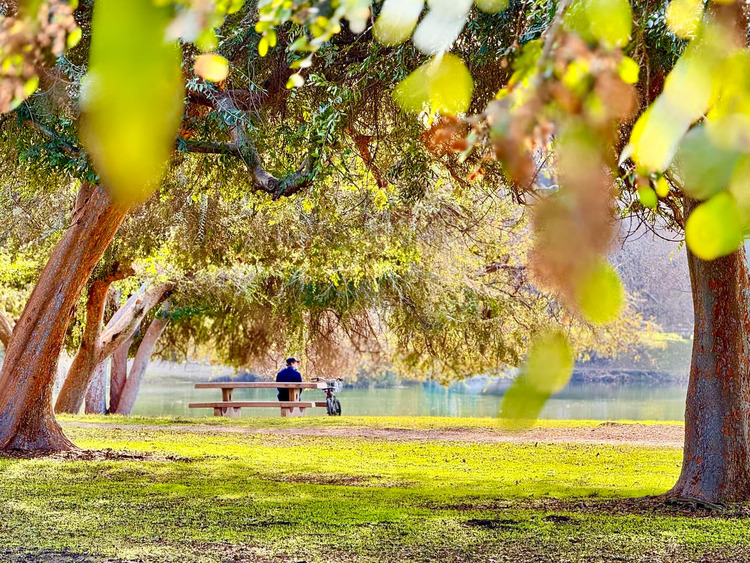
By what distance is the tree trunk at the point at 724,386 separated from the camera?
17.5 ft

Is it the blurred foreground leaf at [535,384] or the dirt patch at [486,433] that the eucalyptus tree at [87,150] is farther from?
the dirt patch at [486,433]

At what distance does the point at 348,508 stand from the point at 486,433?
6356 mm

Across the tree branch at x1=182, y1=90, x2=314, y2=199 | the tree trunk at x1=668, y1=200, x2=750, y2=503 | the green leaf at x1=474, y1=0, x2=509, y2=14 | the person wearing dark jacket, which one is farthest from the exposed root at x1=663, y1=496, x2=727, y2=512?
the person wearing dark jacket

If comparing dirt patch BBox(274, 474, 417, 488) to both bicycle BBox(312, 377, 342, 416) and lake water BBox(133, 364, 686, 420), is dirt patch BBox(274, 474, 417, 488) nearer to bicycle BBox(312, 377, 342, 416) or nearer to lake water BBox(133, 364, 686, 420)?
lake water BBox(133, 364, 686, 420)

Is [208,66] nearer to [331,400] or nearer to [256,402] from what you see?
[256,402]

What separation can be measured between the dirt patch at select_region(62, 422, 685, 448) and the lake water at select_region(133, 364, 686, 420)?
4.04 ft

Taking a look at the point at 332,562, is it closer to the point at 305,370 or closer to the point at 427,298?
the point at 427,298

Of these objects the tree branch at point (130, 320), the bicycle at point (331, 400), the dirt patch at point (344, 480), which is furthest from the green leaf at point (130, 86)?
the bicycle at point (331, 400)

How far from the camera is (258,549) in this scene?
4.19 meters

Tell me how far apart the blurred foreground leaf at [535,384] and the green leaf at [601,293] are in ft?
0.15

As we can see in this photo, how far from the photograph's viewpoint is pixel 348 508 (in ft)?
17.6

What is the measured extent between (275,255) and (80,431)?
3865 millimetres

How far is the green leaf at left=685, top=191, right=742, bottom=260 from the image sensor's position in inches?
13.1

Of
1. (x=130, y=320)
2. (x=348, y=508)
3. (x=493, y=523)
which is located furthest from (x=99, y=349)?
(x=493, y=523)
